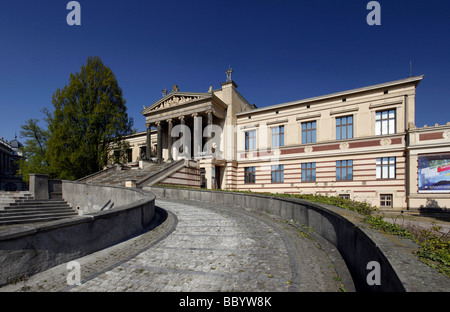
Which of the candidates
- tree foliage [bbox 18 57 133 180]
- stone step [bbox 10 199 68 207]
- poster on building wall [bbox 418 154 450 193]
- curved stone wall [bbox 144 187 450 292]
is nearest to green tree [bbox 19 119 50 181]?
tree foliage [bbox 18 57 133 180]

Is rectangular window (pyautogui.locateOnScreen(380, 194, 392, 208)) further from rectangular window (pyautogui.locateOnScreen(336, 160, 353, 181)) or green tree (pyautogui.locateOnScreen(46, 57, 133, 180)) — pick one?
green tree (pyautogui.locateOnScreen(46, 57, 133, 180))

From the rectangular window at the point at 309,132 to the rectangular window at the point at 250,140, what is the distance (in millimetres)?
→ 5946

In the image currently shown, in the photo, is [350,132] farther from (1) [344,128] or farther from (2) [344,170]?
(2) [344,170]

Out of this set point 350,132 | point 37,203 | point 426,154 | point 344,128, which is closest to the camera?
point 37,203

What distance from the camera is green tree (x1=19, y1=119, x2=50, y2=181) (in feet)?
86.2

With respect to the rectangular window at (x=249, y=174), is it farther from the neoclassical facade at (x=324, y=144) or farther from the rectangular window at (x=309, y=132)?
the rectangular window at (x=309, y=132)

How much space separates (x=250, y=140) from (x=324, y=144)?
28.6 feet

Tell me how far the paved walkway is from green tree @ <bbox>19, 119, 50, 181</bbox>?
27117 millimetres

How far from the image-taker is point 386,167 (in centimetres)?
2017

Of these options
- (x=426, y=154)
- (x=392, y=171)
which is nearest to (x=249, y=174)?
(x=392, y=171)

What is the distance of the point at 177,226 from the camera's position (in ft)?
27.6
